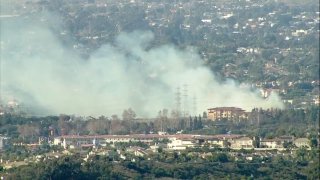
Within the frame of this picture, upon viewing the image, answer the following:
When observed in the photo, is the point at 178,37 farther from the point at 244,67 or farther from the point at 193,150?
the point at 193,150

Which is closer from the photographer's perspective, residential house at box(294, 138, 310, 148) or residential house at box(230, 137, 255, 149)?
residential house at box(294, 138, 310, 148)

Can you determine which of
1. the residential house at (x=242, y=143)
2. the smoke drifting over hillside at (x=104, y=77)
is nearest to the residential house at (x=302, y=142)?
the residential house at (x=242, y=143)

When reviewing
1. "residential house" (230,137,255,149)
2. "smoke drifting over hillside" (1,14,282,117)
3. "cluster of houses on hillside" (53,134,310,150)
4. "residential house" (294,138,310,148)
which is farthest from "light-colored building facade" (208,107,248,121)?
"residential house" (294,138,310,148)

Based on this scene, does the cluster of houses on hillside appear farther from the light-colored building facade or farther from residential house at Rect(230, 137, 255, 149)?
the light-colored building facade

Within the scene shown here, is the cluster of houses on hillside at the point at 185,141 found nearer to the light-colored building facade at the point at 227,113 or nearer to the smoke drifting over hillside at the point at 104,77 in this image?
the light-colored building facade at the point at 227,113

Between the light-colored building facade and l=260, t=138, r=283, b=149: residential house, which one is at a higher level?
the light-colored building facade

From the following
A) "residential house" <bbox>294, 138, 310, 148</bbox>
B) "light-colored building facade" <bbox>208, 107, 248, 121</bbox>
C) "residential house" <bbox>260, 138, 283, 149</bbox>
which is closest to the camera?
"residential house" <bbox>294, 138, 310, 148</bbox>
